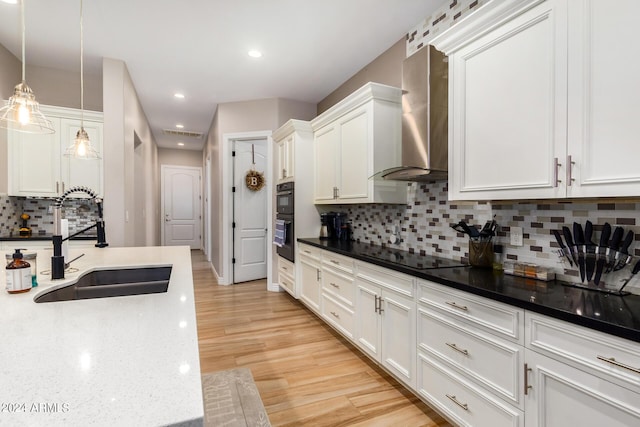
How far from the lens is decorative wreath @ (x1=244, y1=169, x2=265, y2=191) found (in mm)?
5176

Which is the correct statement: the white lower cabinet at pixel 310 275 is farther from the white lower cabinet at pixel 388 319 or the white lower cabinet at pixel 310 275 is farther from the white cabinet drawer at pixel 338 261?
the white lower cabinet at pixel 388 319

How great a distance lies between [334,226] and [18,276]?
303 centimetres

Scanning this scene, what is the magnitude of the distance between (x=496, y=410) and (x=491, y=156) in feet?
4.13

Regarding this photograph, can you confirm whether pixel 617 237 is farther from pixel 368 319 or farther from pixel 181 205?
pixel 181 205

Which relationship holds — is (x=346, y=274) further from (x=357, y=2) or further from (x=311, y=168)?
(x=357, y=2)

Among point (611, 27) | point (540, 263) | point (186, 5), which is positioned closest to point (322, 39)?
point (186, 5)

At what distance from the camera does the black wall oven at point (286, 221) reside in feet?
13.1

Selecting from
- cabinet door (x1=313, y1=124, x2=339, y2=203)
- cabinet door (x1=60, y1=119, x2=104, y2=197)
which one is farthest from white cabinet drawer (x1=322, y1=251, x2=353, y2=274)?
cabinet door (x1=60, y1=119, x2=104, y2=197)

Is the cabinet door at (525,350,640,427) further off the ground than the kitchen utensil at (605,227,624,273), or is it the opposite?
the kitchen utensil at (605,227,624,273)

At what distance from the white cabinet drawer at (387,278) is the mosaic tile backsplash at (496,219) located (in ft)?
1.77

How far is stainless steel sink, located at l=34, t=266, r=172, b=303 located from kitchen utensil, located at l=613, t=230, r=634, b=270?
2.22 m

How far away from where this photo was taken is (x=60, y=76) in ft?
12.3

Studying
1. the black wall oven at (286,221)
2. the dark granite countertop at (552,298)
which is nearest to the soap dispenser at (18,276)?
the dark granite countertop at (552,298)

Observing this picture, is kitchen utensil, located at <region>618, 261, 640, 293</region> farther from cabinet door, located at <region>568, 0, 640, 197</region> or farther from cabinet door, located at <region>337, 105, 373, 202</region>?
cabinet door, located at <region>337, 105, 373, 202</region>
